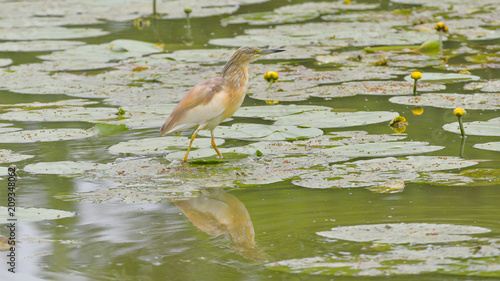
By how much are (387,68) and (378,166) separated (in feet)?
13.7

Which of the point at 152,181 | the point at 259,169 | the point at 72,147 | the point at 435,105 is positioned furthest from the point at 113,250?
the point at 435,105

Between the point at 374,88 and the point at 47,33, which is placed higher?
the point at 47,33

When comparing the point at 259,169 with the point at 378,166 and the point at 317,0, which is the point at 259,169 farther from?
the point at 317,0

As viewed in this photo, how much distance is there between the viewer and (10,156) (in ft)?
20.3

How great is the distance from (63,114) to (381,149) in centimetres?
331

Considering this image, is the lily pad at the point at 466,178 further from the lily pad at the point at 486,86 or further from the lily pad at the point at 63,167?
the lily pad at the point at 486,86

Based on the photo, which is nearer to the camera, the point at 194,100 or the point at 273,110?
the point at 194,100

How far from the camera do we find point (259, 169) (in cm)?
558

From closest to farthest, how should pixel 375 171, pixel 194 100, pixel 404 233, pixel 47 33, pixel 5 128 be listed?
pixel 404 233 → pixel 375 171 → pixel 194 100 → pixel 5 128 → pixel 47 33

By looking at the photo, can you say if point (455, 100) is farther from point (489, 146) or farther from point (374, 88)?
point (489, 146)

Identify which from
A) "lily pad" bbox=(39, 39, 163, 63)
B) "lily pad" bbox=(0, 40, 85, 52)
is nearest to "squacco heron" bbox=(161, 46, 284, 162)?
"lily pad" bbox=(39, 39, 163, 63)

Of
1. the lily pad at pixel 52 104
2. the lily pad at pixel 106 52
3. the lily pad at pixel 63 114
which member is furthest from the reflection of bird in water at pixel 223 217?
the lily pad at pixel 106 52

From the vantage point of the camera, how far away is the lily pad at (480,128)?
20.3 ft

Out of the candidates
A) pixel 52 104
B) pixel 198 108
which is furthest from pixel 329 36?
pixel 198 108
